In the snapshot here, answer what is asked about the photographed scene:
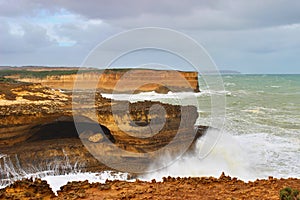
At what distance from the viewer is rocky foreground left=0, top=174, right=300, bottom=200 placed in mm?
5605

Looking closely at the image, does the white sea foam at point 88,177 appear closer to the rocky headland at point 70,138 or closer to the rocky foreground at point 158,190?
the rocky headland at point 70,138

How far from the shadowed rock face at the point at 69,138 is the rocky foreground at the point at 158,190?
4303 mm

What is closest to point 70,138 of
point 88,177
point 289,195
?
point 88,177

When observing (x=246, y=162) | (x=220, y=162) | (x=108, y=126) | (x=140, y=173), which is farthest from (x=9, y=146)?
(x=246, y=162)

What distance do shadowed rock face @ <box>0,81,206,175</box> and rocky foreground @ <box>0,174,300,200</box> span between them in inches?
169

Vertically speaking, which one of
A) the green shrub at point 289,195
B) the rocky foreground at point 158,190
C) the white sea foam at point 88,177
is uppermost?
the green shrub at point 289,195

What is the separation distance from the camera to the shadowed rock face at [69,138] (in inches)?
416

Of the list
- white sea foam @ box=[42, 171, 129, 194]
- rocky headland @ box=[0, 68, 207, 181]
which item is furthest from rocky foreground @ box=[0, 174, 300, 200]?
rocky headland @ box=[0, 68, 207, 181]

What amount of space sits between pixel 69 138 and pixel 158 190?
6.58 meters

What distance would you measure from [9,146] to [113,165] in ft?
11.1

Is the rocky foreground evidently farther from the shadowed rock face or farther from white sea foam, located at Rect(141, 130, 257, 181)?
the shadowed rock face

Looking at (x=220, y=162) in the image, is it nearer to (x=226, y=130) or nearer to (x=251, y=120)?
(x=226, y=130)

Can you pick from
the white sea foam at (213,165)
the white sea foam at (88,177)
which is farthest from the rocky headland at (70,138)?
the white sea foam at (213,165)

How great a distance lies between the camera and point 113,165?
10703mm
